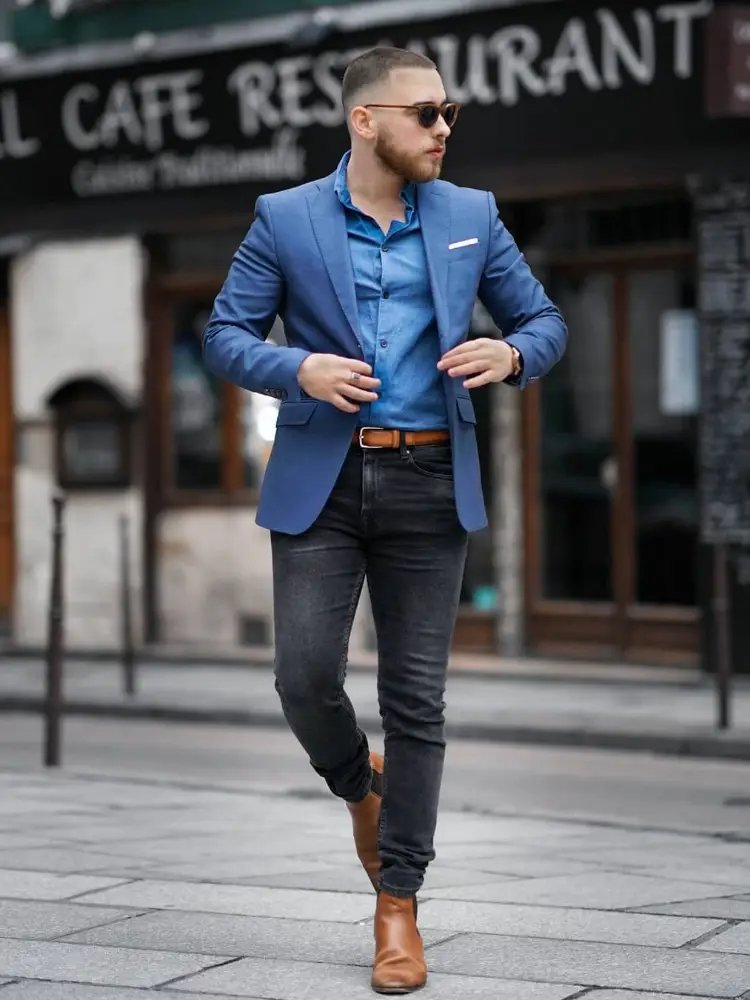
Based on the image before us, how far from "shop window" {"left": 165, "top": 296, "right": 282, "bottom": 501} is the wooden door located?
58.4 inches

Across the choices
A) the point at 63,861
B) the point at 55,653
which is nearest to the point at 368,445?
the point at 63,861

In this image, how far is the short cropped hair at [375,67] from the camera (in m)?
4.95

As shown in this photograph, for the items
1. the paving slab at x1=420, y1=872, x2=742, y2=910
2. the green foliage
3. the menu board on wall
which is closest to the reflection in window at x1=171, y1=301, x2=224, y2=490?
the green foliage

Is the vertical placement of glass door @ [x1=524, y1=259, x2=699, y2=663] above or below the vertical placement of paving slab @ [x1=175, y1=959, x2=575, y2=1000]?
above

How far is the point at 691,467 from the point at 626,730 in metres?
3.50

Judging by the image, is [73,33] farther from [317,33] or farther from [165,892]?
[165,892]

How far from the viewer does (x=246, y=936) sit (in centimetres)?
521

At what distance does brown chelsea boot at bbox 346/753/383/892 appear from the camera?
16.9 feet

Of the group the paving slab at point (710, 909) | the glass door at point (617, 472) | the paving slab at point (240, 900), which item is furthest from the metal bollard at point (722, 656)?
the paving slab at point (240, 900)

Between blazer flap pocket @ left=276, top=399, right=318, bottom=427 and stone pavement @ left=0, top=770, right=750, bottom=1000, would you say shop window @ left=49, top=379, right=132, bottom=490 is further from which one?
blazer flap pocket @ left=276, top=399, right=318, bottom=427

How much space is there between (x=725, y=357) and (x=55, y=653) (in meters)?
5.58

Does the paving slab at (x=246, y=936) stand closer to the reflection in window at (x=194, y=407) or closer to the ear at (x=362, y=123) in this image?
the ear at (x=362, y=123)

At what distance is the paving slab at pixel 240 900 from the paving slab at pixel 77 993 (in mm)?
947

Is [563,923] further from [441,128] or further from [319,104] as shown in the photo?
[319,104]
